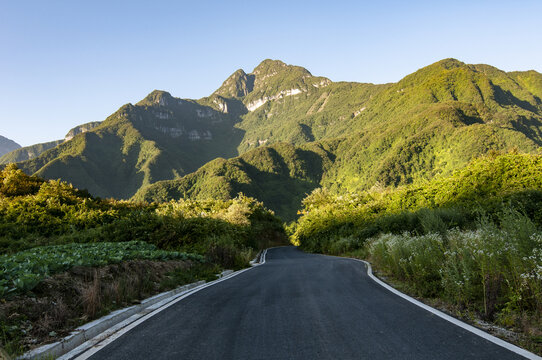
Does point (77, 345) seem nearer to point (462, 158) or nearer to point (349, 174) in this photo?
point (462, 158)

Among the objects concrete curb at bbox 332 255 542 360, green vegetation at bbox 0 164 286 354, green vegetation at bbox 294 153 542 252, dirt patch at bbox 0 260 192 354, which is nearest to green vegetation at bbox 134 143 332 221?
green vegetation at bbox 294 153 542 252

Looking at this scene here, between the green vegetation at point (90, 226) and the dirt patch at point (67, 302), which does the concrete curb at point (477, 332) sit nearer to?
the dirt patch at point (67, 302)

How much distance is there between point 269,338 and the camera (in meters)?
3.80

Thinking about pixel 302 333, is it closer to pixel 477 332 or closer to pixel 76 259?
pixel 477 332

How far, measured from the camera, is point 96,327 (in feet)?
14.3

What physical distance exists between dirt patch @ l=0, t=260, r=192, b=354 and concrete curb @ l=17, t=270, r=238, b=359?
0.16m

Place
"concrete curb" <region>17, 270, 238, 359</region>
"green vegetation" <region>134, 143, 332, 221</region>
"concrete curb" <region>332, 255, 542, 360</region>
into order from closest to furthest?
1. "concrete curb" <region>332, 255, 542, 360</region>
2. "concrete curb" <region>17, 270, 238, 359</region>
3. "green vegetation" <region>134, 143, 332, 221</region>

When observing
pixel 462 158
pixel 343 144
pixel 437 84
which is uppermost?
pixel 437 84

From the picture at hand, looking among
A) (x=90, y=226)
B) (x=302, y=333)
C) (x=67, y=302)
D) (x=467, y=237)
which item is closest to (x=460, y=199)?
(x=467, y=237)

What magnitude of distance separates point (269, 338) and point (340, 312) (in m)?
1.62

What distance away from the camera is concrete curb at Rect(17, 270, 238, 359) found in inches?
137

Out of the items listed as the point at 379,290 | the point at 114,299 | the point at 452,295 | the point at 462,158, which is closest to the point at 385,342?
the point at 452,295

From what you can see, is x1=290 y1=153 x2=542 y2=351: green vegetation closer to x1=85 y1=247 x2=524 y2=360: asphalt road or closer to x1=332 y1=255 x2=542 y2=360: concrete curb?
x1=332 y1=255 x2=542 y2=360: concrete curb

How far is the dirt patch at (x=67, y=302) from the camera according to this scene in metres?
3.85
